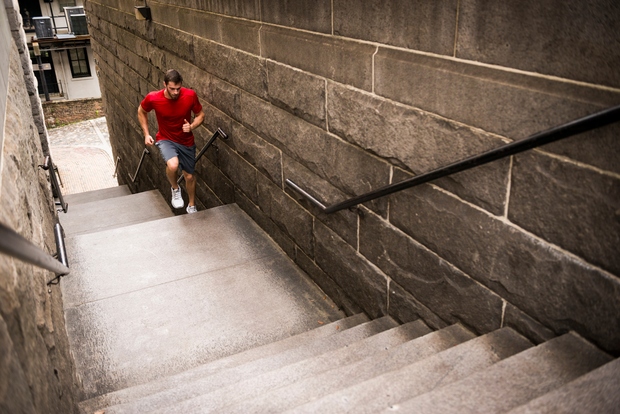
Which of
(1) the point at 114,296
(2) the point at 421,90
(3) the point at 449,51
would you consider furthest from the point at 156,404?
(3) the point at 449,51

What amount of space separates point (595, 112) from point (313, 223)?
8.82 ft

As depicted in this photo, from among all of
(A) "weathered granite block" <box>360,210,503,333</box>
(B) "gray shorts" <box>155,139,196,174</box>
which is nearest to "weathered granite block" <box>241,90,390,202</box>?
(A) "weathered granite block" <box>360,210,503,333</box>

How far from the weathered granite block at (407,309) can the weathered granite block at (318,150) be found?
0.66m

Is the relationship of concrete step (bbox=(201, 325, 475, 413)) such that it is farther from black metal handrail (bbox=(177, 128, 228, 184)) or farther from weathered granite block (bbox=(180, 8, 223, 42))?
weathered granite block (bbox=(180, 8, 223, 42))

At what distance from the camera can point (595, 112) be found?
6.38 ft

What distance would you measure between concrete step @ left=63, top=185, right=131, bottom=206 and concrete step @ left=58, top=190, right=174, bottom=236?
8.93ft

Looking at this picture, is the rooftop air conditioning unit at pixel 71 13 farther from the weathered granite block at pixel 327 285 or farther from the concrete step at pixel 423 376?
the concrete step at pixel 423 376

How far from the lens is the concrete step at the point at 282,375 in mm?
2840

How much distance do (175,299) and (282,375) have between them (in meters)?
1.73

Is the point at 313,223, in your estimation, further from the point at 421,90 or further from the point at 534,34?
the point at 534,34

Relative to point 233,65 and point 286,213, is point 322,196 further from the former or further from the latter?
point 233,65

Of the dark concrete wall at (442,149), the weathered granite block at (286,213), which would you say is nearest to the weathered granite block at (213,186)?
the weathered granite block at (286,213)

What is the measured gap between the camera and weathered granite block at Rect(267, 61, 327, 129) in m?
3.87

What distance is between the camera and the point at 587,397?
1.92 m
